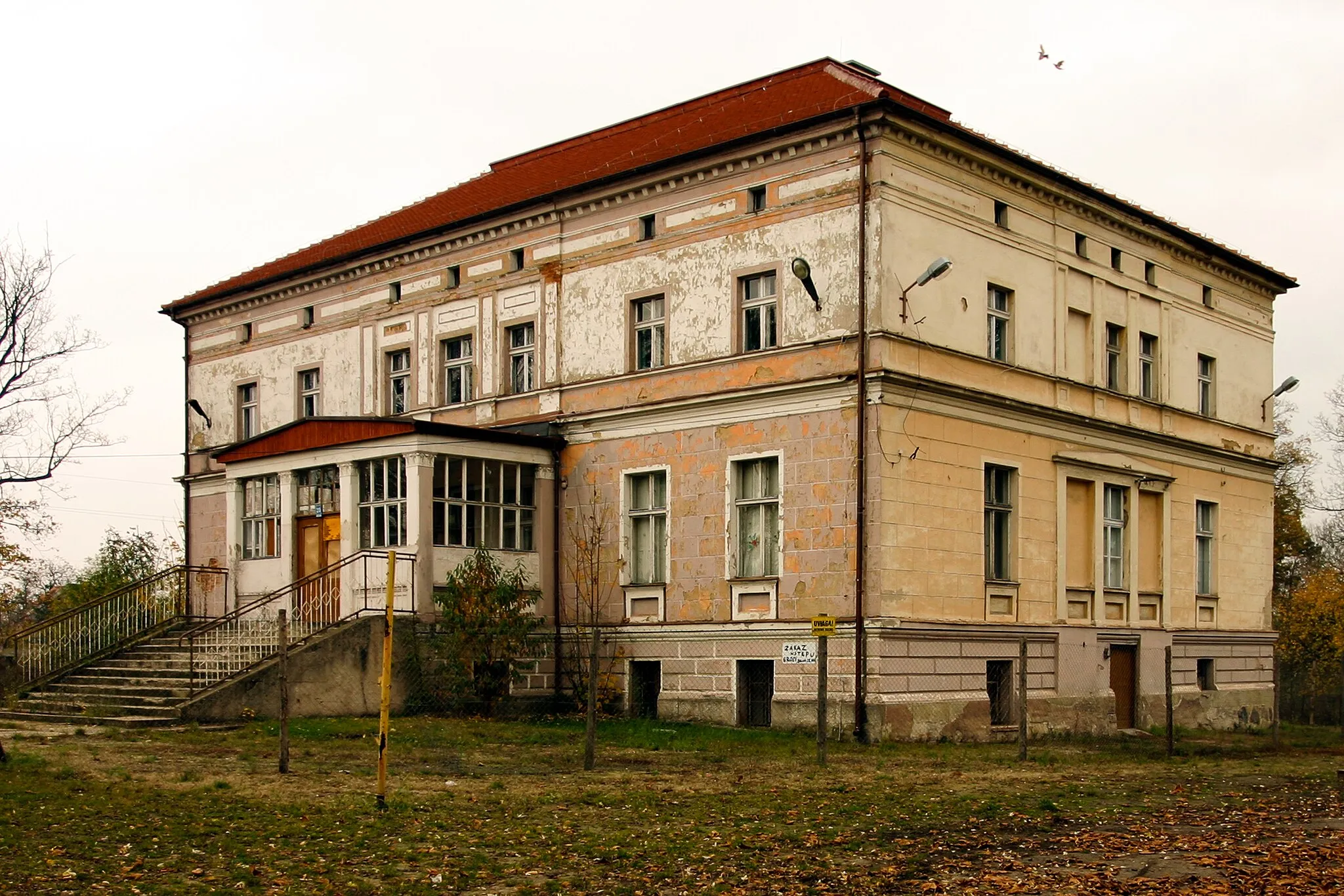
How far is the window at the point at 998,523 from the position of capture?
25359mm

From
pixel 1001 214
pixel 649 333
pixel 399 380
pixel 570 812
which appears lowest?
pixel 570 812

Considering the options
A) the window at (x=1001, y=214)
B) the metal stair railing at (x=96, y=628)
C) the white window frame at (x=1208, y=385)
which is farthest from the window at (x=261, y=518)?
the white window frame at (x=1208, y=385)

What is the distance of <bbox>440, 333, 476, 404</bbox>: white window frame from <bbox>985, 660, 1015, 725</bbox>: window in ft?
38.8

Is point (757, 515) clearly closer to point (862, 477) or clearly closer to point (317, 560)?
point (862, 477)

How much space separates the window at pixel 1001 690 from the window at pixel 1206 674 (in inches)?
301

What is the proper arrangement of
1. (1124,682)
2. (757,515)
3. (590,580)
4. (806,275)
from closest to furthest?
1. (806,275)
2. (757,515)
3. (590,580)
4. (1124,682)

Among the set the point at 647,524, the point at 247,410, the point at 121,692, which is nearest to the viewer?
the point at 121,692

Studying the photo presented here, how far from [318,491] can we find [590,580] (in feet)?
18.0

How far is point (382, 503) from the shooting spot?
26.5 meters

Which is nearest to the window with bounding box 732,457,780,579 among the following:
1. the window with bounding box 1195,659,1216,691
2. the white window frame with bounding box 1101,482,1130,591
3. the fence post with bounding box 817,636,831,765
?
the fence post with bounding box 817,636,831,765

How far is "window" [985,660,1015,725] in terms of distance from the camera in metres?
25.1

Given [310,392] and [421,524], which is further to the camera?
[310,392]

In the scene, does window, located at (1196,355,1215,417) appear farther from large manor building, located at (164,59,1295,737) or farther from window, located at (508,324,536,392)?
window, located at (508,324,536,392)

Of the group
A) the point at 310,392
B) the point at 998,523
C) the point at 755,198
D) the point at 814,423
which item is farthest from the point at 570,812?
the point at 310,392
